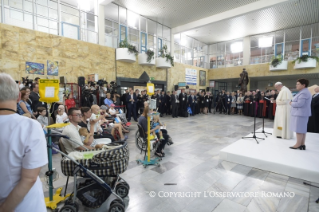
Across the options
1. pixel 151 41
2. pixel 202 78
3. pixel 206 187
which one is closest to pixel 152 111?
pixel 206 187

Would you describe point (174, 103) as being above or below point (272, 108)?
above

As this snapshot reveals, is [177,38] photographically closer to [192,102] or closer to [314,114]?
[192,102]

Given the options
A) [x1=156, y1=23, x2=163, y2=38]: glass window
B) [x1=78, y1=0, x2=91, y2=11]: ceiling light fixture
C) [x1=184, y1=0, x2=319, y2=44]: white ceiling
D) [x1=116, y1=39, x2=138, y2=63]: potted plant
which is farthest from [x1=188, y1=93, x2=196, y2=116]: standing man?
[x1=78, y1=0, x2=91, y2=11]: ceiling light fixture

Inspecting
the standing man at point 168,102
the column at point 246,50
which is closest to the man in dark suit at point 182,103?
the standing man at point 168,102

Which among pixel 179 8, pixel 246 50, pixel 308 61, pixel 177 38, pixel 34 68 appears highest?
pixel 179 8

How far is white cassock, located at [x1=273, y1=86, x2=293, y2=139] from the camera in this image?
4934mm

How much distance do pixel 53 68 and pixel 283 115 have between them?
9.05 m

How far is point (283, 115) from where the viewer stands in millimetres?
5039

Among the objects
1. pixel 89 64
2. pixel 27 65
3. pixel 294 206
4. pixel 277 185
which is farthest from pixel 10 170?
pixel 89 64

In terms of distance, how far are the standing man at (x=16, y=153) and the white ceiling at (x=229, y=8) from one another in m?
11.2

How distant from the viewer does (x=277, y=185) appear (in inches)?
111

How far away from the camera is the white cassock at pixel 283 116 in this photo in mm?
4934

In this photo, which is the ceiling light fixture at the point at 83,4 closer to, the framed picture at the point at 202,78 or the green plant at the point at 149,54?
the green plant at the point at 149,54

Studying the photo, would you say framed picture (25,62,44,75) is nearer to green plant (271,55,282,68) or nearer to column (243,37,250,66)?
green plant (271,55,282,68)
